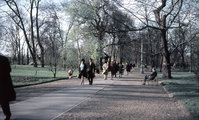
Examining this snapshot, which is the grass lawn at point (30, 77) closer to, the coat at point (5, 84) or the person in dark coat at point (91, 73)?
the person in dark coat at point (91, 73)

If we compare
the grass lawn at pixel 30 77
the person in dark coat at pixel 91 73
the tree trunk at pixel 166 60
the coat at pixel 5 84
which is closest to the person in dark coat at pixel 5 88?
the coat at pixel 5 84

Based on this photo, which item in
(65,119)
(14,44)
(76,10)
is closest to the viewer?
(65,119)

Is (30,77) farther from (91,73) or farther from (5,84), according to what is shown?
(5,84)

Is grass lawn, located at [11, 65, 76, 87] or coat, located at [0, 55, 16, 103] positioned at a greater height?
coat, located at [0, 55, 16, 103]

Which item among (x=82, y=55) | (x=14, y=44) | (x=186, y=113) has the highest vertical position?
(x=14, y=44)

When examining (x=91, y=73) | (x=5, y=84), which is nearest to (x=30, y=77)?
(x=91, y=73)

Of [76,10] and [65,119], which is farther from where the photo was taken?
[76,10]

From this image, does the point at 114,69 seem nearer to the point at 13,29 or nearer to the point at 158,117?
the point at 158,117

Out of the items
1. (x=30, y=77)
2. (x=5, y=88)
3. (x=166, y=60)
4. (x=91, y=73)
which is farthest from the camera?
(x=166, y=60)

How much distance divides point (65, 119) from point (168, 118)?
2.91m

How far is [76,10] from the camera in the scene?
38125 mm

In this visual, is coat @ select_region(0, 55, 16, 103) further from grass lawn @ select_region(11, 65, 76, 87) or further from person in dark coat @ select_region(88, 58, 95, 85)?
person in dark coat @ select_region(88, 58, 95, 85)

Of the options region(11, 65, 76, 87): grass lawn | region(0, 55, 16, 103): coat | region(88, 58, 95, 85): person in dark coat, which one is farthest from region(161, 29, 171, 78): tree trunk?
region(0, 55, 16, 103): coat

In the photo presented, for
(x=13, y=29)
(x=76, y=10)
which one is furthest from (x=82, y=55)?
(x=13, y=29)
